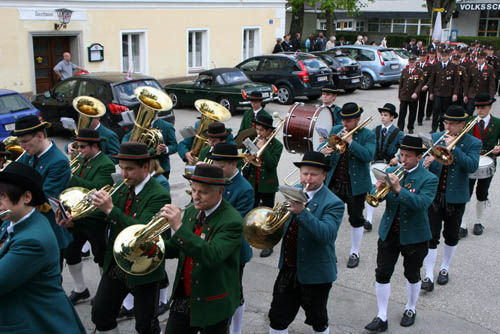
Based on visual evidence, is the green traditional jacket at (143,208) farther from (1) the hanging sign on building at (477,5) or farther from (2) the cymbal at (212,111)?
(1) the hanging sign on building at (477,5)

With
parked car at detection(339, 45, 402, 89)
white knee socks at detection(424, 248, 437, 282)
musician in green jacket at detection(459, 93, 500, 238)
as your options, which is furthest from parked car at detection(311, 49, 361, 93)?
white knee socks at detection(424, 248, 437, 282)

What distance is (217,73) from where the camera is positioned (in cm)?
1827

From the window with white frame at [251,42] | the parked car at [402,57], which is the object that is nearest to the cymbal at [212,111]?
the parked car at [402,57]

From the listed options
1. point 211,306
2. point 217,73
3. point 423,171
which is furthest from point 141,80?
point 211,306

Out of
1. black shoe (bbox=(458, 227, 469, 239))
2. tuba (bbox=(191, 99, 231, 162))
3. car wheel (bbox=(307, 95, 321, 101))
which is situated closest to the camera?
tuba (bbox=(191, 99, 231, 162))

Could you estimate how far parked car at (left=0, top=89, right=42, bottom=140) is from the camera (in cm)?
1225

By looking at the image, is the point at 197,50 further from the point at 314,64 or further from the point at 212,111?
the point at 212,111

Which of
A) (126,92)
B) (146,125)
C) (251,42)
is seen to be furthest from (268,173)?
(251,42)

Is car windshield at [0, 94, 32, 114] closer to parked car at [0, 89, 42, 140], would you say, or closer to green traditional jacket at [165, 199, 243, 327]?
parked car at [0, 89, 42, 140]

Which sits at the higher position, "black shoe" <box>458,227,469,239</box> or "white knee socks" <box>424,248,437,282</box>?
"white knee socks" <box>424,248,437,282</box>

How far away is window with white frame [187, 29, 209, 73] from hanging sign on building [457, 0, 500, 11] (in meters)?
27.4

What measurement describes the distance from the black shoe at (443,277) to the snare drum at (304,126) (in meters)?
3.01

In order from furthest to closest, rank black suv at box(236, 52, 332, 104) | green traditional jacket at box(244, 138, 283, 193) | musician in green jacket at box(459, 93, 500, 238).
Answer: black suv at box(236, 52, 332, 104) < musician in green jacket at box(459, 93, 500, 238) < green traditional jacket at box(244, 138, 283, 193)

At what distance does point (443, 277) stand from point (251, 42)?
22.3 meters
